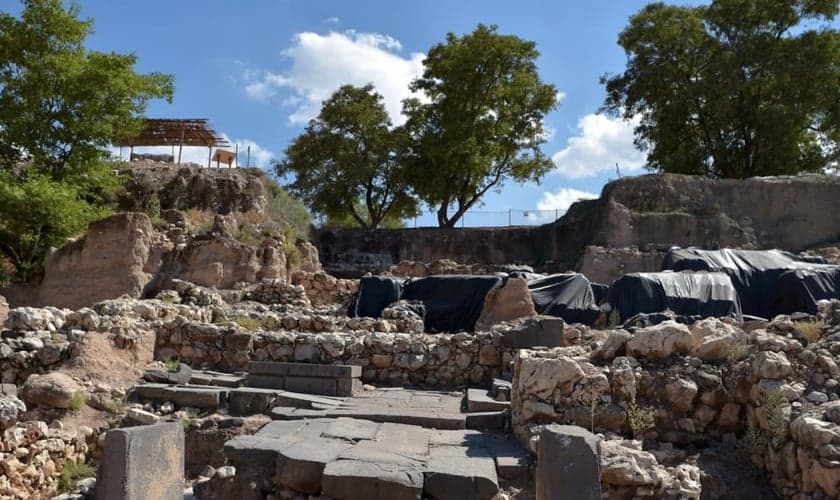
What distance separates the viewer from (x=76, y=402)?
6582mm

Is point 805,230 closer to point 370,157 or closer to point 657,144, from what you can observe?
point 657,144

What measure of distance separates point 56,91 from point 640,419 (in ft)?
64.4

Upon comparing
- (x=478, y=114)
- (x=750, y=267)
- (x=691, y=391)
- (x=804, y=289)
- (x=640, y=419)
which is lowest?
Result: (x=640, y=419)

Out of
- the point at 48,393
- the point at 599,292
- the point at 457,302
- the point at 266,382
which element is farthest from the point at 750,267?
the point at 48,393

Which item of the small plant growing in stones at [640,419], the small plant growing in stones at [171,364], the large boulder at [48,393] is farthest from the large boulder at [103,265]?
the small plant growing in stones at [640,419]

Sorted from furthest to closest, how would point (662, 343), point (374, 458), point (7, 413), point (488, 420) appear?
point (488, 420) → point (662, 343) → point (7, 413) → point (374, 458)

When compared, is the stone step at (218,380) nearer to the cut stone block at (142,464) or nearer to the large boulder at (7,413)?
the large boulder at (7,413)

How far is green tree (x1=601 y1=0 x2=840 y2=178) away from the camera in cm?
2550

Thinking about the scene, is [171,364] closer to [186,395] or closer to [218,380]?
[218,380]

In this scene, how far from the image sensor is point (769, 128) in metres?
25.7

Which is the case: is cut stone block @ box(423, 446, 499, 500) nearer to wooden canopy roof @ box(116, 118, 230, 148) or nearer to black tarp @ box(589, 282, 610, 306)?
black tarp @ box(589, 282, 610, 306)

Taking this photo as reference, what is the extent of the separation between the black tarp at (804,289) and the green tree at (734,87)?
14.9 m

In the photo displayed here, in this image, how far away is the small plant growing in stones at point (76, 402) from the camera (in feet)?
21.5

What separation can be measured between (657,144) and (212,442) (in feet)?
87.0
